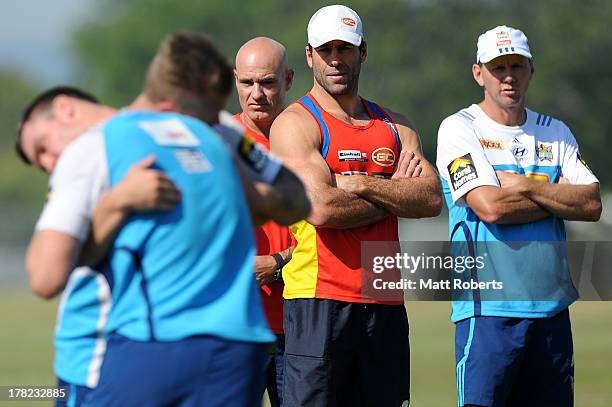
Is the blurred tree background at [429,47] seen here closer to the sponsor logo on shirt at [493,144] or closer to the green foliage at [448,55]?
the green foliage at [448,55]

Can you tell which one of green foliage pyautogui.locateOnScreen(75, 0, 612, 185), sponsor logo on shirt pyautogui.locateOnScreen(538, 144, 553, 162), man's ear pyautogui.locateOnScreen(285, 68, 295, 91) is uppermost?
green foliage pyautogui.locateOnScreen(75, 0, 612, 185)

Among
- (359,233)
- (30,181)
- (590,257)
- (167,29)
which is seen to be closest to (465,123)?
(359,233)

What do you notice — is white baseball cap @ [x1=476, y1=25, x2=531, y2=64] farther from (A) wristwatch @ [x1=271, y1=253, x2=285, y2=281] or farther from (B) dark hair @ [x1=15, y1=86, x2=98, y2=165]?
(B) dark hair @ [x1=15, y1=86, x2=98, y2=165]

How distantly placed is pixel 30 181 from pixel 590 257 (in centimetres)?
6373

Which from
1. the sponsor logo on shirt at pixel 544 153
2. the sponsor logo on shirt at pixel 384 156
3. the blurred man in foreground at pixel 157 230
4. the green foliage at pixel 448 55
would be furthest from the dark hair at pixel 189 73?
the green foliage at pixel 448 55

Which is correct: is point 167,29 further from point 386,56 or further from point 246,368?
point 246,368

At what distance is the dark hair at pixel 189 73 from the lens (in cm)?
411

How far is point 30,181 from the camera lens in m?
69.0

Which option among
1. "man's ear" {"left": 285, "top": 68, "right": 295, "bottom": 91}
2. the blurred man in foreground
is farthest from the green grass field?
the blurred man in foreground

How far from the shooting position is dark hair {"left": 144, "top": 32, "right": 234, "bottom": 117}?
4.11 m

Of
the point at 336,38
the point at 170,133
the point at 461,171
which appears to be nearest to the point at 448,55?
the point at 336,38

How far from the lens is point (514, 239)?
21.7 feet

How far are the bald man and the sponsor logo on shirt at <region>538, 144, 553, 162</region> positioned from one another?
4.84 feet

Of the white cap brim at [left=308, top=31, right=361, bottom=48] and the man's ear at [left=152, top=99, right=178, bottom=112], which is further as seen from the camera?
the white cap brim at [left=308, top=31, right=361, bottom=48]
